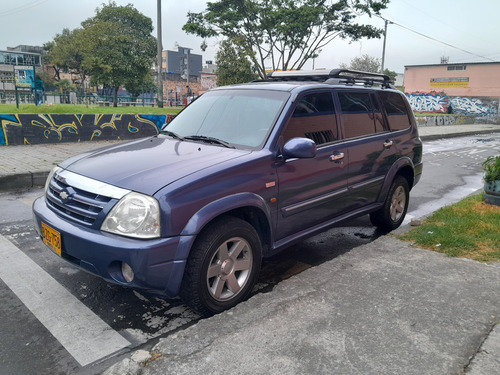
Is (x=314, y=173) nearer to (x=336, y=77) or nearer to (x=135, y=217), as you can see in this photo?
(x=336, y=77)

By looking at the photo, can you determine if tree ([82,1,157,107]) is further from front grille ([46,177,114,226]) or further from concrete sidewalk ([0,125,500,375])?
concrete sidewalk ([0,125,500,375])

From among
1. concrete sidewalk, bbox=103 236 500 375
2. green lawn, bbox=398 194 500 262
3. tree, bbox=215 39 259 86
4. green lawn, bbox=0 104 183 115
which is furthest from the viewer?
tree, bbox=215 39 259 86

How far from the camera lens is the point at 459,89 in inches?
2112

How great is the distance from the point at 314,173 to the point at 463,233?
86.0 inches

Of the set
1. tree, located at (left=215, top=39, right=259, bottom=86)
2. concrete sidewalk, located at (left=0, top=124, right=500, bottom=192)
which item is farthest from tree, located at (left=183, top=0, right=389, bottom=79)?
concrete sidewalk, located at (left=0, top=124, right=500, bottom=192)

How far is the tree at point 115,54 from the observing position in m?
32.0

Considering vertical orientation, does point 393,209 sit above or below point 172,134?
below

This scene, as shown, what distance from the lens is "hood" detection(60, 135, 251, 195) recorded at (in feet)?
9.53

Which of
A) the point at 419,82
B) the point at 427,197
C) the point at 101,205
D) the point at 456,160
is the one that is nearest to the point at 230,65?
the point at 456,160

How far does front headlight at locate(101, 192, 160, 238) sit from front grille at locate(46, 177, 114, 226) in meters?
0.11

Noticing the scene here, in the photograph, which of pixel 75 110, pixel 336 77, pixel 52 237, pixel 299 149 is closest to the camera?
pixel 52 237

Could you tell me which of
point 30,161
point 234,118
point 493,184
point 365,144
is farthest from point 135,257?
point 30,161

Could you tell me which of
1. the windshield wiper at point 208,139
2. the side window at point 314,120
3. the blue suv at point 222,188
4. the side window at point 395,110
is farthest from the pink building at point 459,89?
the windshield wiper at point 208,139

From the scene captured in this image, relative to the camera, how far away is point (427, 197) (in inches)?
310
